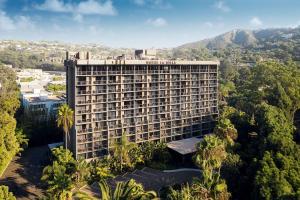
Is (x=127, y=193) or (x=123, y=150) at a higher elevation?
(x=127, y=193)

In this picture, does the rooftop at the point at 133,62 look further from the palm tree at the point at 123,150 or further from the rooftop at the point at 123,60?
the palm tree at the point at 123,150

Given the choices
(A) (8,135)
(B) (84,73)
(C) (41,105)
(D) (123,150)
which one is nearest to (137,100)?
(D) (123,150)

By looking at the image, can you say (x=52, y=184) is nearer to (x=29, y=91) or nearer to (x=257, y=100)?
(x=257, y=100)

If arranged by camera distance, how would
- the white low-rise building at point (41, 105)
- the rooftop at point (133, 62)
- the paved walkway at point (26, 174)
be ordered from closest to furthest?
1. the paved walkway at point (26, 174)
2. the rooftop at point (133, 62)
3. the white low-rise building at point (41, 105)

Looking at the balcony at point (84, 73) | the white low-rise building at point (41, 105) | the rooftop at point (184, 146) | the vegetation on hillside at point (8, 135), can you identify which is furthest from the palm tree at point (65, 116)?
the white low-rise building at point (41, 105)

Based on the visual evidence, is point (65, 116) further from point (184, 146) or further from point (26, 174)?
point (184, 146)
